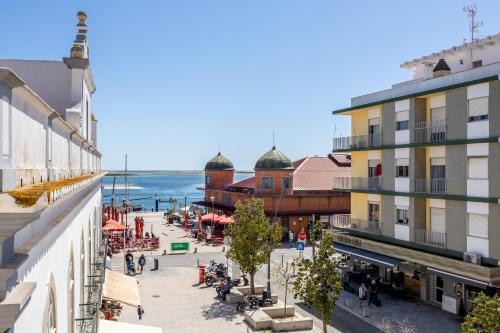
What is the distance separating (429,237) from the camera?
26.5 meters

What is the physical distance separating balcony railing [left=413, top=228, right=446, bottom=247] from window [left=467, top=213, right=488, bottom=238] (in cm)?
187

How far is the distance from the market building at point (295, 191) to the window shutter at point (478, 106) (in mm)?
25362

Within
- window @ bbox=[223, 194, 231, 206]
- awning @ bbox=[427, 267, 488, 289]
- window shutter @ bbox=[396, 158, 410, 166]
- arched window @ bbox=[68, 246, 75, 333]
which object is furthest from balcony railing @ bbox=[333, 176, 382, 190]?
window @ bbox=[223, 194, 231, 206]

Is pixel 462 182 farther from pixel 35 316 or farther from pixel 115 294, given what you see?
pixel 35 316

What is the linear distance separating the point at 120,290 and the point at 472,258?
56.3 ft

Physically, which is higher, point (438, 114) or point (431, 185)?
point (438, 114)

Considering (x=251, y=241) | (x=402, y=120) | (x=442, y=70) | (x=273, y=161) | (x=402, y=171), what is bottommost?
(x=251, y=241)

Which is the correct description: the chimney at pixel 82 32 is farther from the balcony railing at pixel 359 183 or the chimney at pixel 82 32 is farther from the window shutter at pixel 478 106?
the balcony railing at pixel 359 183

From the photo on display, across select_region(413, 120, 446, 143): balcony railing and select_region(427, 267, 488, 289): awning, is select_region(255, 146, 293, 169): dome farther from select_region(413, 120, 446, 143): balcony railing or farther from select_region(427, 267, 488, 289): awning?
select_region(427, 267, 488, 289): awning

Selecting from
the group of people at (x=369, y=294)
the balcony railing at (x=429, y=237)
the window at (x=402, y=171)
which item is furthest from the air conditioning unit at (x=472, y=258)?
the window at (x=402, y=171)

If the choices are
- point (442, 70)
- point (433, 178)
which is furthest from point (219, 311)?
Result: point (442, 70)

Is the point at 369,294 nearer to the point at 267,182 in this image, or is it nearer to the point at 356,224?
the point at 356,224

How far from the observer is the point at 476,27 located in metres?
31.6

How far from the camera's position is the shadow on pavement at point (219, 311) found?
82.8 ft
